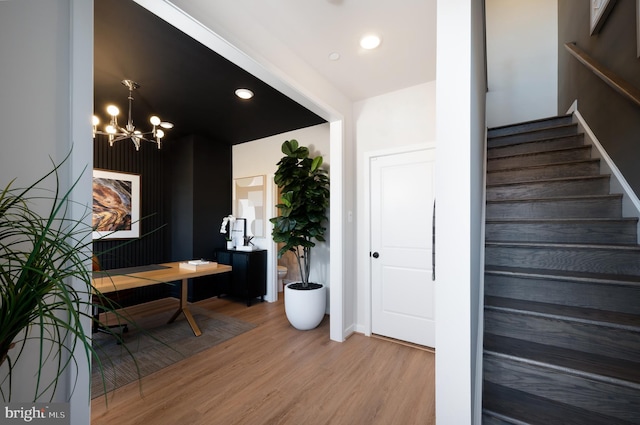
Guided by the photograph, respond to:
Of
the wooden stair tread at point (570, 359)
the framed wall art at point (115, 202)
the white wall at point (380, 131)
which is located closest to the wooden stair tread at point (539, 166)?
the white wall at point (380, 131)

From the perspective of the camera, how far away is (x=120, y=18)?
1814mm

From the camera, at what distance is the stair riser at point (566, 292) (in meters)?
1.45

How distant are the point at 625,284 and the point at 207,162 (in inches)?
187

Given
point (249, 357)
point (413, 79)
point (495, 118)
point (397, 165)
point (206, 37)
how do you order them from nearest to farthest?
1. point (206, 37)
2. point (249, 357)
3. point (413, 79)
4. point (397, 165)
5. point (495, 118)

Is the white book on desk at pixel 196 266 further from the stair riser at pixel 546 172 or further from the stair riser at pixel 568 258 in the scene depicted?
the stair riser at pixel 546 172

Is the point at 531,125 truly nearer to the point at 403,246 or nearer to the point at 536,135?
the point at 536,135

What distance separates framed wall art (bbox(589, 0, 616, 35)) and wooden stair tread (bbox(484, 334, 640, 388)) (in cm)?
248

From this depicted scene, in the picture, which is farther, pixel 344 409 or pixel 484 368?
pixel 344 409

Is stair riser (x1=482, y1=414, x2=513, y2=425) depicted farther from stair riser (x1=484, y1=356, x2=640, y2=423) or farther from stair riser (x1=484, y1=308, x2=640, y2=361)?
stair riser (x1=484, y1=308, x2=640, y2=361)

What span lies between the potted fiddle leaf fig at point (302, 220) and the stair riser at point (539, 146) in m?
1.87

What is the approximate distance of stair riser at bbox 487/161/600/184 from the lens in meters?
2.18

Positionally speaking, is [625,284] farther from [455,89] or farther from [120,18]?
[120,18]

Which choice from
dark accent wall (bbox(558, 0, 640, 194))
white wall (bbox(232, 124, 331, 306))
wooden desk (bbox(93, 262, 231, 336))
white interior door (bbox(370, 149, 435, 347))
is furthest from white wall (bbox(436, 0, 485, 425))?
white wall (bbox(232, 124, 331, 306))

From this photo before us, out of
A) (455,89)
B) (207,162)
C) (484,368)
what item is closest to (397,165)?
(455,89)
